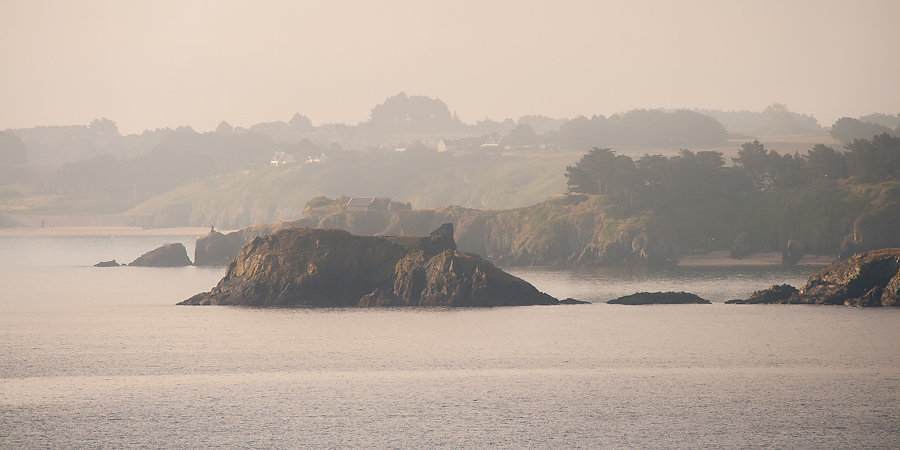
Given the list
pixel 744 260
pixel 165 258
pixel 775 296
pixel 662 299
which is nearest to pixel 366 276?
pixel 662 299

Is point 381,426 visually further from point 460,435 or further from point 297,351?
point 297,351

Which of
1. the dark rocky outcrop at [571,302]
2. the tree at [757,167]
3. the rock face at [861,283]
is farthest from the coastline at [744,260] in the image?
the rock face at [861,283]

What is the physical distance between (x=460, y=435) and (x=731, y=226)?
116 metres

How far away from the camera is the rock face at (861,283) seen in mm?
78000

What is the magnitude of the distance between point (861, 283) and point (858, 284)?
10.5 inches

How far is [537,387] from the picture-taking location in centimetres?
5394

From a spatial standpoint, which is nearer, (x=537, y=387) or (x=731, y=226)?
(x=537, y=387)

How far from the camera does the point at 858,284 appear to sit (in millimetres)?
80375

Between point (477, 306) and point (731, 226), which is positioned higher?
point (731, 226)

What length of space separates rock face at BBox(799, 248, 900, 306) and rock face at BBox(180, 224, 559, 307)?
2297 cm

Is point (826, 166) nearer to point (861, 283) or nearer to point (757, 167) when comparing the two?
point (757, 167)

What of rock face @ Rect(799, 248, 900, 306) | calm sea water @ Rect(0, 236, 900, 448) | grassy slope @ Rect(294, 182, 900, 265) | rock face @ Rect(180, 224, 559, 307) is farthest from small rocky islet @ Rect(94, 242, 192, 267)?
rock face @ Rect(799, 248, 900, 306)

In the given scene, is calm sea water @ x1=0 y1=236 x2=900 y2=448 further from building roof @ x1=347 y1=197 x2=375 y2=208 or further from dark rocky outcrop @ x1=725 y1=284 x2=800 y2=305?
building roof @ x1=347 y1=197 x2=375 y2=208

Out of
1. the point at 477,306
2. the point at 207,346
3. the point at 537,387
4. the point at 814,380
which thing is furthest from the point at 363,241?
the point at 814,380
